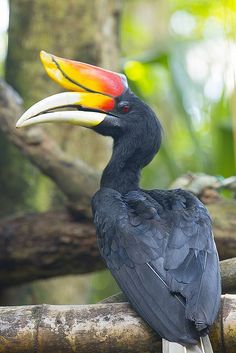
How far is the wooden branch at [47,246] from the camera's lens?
5.25m

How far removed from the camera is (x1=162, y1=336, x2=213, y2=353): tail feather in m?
3.04

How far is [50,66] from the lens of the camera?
426cm

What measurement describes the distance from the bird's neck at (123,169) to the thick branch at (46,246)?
0.82 meters

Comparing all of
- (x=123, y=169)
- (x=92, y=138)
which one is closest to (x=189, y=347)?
(x=123, y=169)

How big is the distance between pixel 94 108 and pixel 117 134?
231 millimetres

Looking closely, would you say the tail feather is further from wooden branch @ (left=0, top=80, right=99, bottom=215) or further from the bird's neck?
wooden branch @ (left=0, top=80, right=99, bottom=215)

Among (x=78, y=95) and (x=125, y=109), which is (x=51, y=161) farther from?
(x=78, y=95)

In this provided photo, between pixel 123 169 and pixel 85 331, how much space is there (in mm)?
1531

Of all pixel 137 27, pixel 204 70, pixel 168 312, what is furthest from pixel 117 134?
pixel 137 27

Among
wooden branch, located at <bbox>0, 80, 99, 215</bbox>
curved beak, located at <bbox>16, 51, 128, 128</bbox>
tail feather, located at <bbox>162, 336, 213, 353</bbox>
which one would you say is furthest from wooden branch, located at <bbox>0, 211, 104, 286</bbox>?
tail feather, located at <bbox>162, 336, 213, 353</bbox>

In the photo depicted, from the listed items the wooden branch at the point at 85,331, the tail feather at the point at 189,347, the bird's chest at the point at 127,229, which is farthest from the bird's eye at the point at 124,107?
the tail feather at the point at 189,347

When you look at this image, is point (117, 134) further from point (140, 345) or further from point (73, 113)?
point (140, 345)

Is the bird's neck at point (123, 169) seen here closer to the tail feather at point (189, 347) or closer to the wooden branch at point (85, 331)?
the wooden branch at point (85, 331)

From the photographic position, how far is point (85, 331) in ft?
10.2
